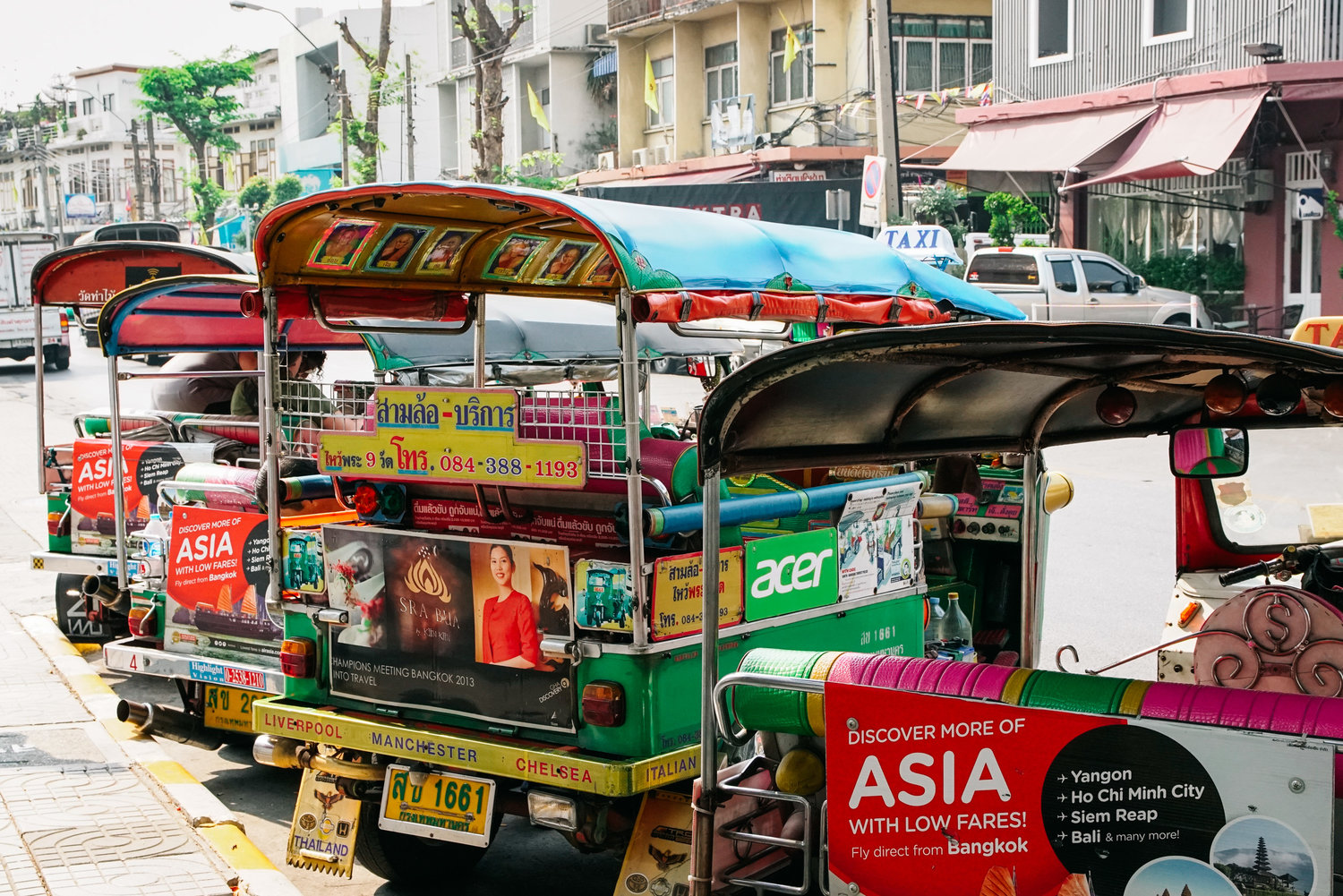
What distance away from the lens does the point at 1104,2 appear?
82.5 feet

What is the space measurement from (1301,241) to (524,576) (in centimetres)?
2123

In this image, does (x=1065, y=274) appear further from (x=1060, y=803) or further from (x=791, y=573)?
(x=1060, y=803)

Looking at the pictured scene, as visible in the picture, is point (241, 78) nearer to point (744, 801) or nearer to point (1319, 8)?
point (1319, 8)

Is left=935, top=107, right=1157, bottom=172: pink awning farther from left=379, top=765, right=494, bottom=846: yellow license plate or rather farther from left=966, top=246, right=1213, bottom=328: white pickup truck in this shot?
left=379, top=765, right=494, bottom=846: yellow license plate

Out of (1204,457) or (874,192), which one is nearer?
(1204,457)

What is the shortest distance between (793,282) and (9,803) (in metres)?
3.92

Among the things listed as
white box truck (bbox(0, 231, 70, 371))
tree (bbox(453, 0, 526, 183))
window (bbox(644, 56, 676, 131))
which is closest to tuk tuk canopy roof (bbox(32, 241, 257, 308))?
tree (bbox(453, 0, 526, 183))

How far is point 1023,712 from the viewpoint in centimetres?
310

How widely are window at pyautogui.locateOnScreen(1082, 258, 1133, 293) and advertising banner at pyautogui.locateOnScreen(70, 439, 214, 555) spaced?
17.5 metres

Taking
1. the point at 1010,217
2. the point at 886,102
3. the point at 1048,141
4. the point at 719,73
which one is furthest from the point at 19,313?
the point at 1048,141

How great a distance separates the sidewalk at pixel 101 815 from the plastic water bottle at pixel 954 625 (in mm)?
3174

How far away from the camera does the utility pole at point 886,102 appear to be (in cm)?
1841

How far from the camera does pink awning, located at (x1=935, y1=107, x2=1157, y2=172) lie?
23.7 meters

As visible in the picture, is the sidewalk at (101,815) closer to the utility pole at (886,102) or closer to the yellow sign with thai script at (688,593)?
the yellow sign with thai script at (688,593)
